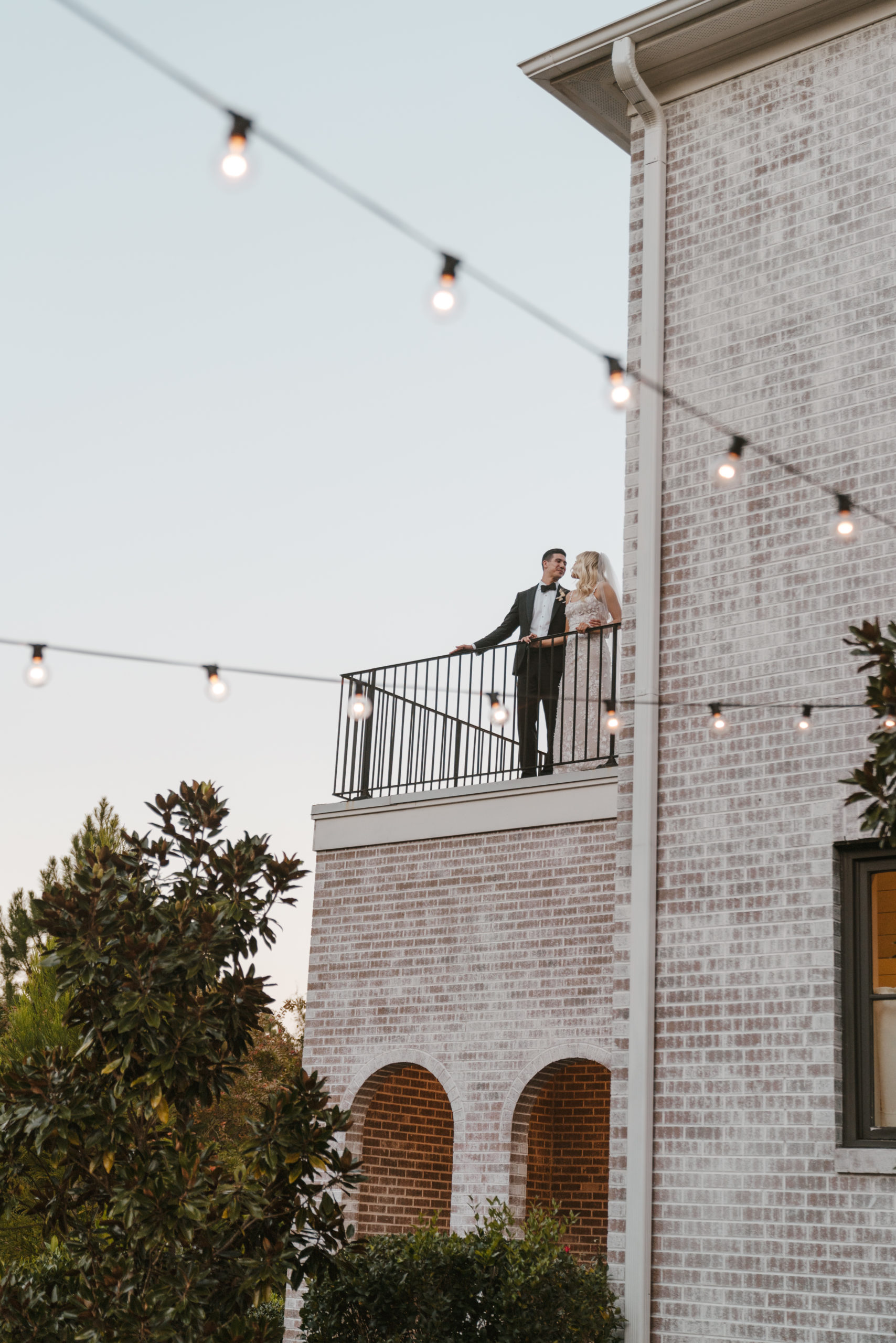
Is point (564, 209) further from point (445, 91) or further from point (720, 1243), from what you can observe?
point (720, 1243)

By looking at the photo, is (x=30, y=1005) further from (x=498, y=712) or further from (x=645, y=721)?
(x=645, y=721)

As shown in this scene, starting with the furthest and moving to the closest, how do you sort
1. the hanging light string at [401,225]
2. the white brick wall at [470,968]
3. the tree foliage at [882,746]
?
the white brick wall at [470,968] < the tree foliage at [882,746] < the hanging light string at [401,225]

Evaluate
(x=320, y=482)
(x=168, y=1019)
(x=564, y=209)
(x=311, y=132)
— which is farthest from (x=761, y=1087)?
(x=320, y=482)

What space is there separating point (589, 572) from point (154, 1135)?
4872 mm

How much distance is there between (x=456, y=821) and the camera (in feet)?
30.9

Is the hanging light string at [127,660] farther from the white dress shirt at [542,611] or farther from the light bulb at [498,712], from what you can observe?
the white dress shirt at [542,611]

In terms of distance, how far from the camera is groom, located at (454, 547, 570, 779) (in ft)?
31.7

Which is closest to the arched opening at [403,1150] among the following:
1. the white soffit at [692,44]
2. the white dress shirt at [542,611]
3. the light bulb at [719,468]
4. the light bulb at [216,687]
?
the white dress shirt at [542,611]

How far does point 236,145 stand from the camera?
4281 millimetres

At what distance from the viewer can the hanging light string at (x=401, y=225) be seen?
12.5ft

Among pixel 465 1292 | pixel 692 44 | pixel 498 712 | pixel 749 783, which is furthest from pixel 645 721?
pixel 692 44

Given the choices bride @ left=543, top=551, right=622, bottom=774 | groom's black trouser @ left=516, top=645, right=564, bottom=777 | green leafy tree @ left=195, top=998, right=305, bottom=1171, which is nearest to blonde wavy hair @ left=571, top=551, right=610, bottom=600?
bride @ left=543, top=551, right=622, bottom=774

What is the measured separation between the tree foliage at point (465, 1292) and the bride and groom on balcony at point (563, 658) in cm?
315

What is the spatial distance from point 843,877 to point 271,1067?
26934 millimetres
